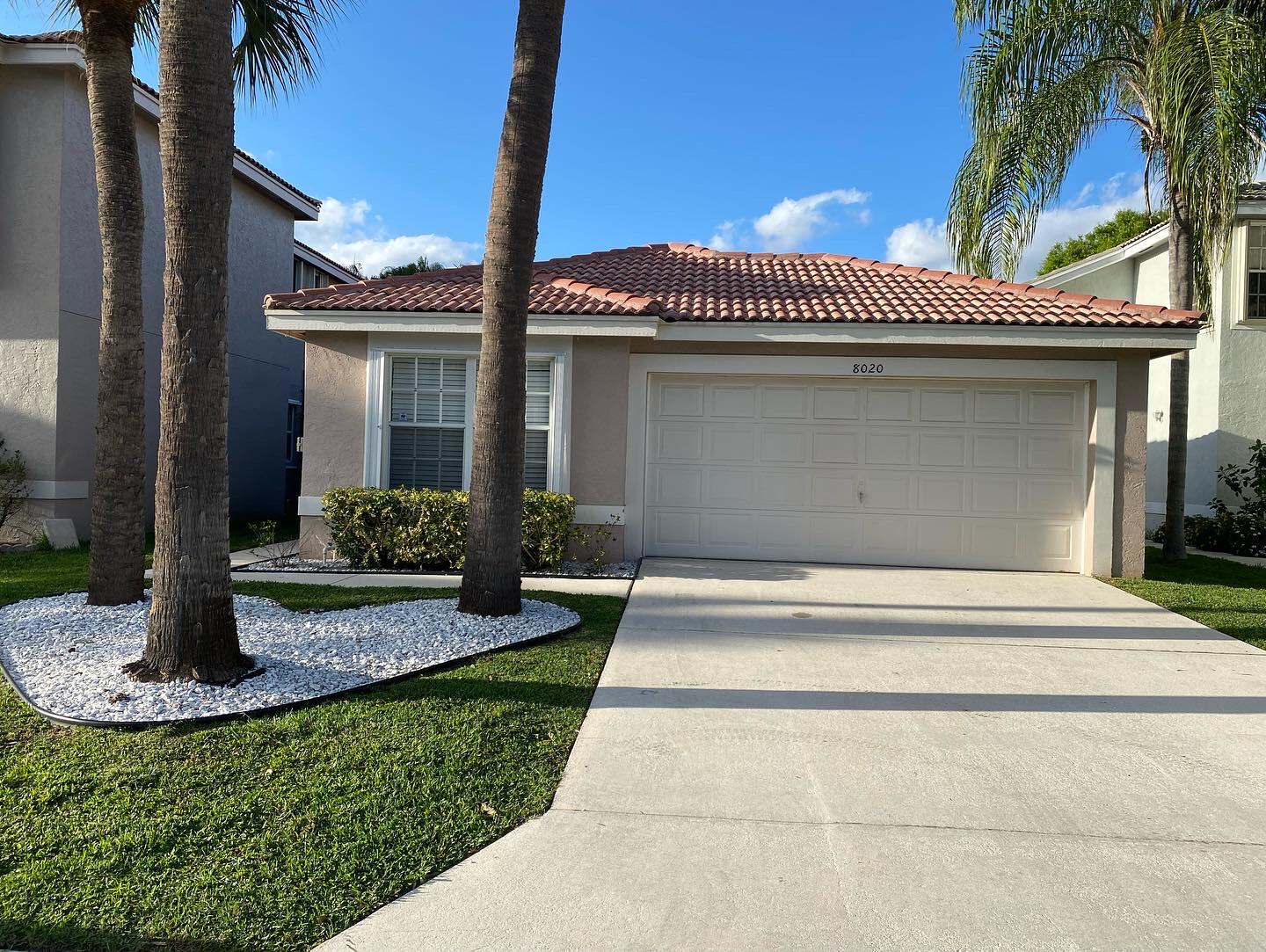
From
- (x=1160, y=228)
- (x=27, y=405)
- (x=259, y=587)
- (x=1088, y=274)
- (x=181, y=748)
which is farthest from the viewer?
(x=1088, y=274)

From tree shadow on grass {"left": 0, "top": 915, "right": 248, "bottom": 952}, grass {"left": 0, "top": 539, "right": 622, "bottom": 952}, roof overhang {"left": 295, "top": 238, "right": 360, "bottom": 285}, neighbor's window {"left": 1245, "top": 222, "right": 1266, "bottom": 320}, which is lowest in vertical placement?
tree shadow on grass {"left": 0, "top": 915, "right": 248, "bottom": 952}

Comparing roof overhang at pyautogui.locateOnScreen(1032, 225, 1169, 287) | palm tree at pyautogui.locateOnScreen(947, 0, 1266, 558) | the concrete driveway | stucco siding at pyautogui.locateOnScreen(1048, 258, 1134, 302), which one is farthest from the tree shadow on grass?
stucco siding at pyautogui.locateOnScreen(1048, 258, 1134, 302)

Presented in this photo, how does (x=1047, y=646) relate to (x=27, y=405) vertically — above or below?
below

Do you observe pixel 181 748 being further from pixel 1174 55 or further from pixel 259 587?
pixel 1174 55

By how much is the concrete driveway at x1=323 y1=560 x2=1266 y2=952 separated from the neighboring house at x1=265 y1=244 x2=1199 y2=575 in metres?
3.59

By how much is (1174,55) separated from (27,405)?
15.3 meters

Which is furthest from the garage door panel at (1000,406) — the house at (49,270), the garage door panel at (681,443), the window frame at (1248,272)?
the house at (49,270)

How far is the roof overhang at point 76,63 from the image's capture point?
1144cm

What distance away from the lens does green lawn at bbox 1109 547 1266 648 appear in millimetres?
7754

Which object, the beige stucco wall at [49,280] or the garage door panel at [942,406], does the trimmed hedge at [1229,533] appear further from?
the beige stucco wall at [49,280]

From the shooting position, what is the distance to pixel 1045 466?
10.5 m

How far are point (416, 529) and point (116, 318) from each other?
13.2ft

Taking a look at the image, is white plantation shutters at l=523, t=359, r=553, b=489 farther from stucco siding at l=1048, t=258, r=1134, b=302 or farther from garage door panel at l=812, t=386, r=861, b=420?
stucco siding at l=1048, t=258, r=1134, b=302

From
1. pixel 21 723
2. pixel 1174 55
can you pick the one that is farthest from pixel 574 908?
pixel 1174 55
